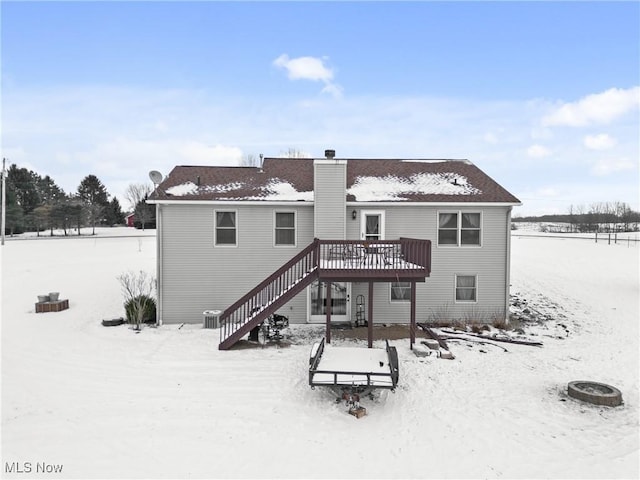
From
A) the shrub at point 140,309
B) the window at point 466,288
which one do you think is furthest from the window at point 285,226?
the window at point 466,288

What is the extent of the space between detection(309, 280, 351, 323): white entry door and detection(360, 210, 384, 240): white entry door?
2199 millimetres

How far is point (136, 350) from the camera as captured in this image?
11.1m

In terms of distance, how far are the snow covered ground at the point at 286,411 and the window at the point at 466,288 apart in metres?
2.65

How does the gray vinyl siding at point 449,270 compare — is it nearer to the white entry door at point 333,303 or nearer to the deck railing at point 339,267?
the white entry door at point 333,303

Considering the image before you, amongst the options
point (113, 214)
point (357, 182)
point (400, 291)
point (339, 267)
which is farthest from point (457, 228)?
point (113, 214)

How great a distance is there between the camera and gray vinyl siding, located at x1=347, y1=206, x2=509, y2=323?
47.3ft

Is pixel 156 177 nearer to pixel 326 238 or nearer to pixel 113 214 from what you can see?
pixel 326 238

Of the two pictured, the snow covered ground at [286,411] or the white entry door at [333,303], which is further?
the white entry door at [333,303]

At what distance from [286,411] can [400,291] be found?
8086mm

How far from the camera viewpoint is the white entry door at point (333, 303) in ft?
46.9

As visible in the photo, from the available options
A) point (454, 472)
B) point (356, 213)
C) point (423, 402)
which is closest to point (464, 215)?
point (356, 213)

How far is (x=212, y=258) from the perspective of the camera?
46.5 feet

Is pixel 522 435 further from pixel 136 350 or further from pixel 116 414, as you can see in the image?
pixel 136 350

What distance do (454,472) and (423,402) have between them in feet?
7.32
